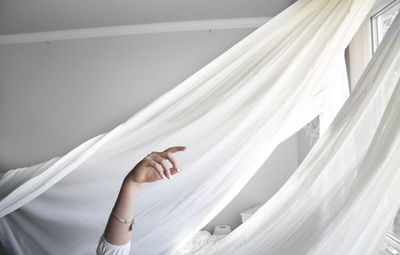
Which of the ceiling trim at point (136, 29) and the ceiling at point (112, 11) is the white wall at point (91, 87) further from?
the ceiling at point (112, 11)

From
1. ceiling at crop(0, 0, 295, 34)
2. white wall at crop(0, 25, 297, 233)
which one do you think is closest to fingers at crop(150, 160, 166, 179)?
ceiling at crop(0, 0, 295, 34)

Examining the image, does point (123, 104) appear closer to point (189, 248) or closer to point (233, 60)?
point (189, 248)

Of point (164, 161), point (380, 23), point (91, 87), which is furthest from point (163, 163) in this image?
point (91, 87)

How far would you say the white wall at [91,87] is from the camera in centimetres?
294

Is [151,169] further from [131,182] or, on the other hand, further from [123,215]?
[123,215]

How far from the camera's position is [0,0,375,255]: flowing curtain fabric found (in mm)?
1154

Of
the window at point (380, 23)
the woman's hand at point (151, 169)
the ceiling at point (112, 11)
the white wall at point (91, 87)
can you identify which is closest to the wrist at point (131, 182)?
the woman's hand at point (151, 169)

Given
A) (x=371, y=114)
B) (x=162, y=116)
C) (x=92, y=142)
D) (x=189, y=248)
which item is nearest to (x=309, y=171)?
(x=371, y=114)

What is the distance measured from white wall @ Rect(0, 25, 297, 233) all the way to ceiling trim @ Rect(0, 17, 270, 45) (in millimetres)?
49

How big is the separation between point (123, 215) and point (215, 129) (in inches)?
20.7

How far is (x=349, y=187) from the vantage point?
28.7 inches

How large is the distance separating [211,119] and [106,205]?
2.41ft

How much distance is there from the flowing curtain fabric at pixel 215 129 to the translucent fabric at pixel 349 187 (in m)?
0.29

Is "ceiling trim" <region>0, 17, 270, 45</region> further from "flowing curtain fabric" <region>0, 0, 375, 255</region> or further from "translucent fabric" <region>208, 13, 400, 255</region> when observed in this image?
"translucent fabric" <region>208, 13, 400, 255</region>
